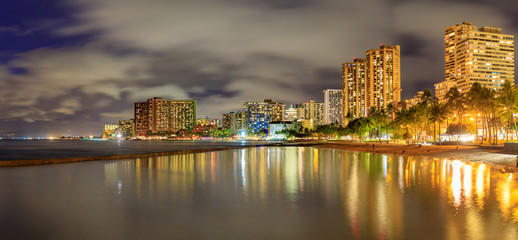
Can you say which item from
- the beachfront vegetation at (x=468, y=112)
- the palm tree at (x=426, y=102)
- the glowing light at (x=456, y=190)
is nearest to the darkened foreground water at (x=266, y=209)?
the glowing light at (x=456, y=190)

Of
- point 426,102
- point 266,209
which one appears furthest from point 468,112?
point 266,209

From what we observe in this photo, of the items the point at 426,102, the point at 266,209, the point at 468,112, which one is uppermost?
the point at 426,102

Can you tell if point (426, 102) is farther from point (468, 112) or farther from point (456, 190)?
point (456, 190)

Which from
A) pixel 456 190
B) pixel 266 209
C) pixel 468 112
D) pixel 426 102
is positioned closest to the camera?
pixel 266 209

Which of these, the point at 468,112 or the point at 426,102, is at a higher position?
the point at 426,102

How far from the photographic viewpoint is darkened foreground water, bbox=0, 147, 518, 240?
43.7 feet

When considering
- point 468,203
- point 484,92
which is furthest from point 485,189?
point 484,92

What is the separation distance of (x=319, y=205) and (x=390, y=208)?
340 centimetres

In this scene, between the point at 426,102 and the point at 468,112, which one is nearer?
the point at 468,112

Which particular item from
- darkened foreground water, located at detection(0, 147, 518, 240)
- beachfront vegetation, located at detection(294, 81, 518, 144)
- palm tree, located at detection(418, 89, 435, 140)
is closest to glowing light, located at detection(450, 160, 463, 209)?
darkened foreground water, located at detection(0, 147, 518, 240)

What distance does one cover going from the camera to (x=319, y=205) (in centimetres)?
1838

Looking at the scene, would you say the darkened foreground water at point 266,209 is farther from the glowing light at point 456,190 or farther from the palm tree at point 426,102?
the palm tree at point 426,102

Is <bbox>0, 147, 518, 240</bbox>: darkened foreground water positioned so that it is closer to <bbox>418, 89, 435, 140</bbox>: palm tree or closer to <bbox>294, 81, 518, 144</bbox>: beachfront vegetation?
<bbox>294, 81, 518, 144</bbox>: beachfront vegetation

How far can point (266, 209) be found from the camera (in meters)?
17.6
